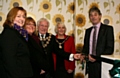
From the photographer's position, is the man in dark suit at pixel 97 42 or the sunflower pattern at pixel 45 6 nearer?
the man in dark suit at pixel 97 42

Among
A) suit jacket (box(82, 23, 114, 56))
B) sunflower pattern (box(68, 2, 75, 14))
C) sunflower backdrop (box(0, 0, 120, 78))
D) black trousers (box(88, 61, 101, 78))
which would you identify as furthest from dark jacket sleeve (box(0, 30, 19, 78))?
sunflower pattern (box(68, 2, 75, 14))

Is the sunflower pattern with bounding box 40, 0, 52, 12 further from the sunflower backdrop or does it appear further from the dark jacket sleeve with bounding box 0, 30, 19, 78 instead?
the dark jacket sleeve with bounding box 0, 30, 19, 78

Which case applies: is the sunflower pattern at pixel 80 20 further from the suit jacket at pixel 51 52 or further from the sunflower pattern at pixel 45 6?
the suit jacket at pixel 51 52

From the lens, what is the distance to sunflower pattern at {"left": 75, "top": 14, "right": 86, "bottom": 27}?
9.20ft

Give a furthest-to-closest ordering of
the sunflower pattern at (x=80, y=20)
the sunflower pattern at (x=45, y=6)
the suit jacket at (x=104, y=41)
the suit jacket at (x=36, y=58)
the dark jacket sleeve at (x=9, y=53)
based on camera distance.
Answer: the sunflower pattern at (x=45, y=6), the sunflower pattern at (x=80, y=20), the suit jacket at (x=104, y=41), the suit jacket at (x=36, y=58), the dark jacket sleeve at (x=9, y=53)

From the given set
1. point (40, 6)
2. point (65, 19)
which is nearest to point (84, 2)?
point (65, 19)

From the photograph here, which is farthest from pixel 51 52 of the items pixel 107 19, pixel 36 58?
pixel 107 19

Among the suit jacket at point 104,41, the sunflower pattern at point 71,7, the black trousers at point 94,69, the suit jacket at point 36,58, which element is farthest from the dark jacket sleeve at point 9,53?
the sunflower pattern at point 71,7

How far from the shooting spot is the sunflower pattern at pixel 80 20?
2.80m

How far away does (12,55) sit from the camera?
1.25 m

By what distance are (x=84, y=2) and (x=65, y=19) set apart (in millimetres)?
414

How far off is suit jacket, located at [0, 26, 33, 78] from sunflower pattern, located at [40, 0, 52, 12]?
1.65 metres

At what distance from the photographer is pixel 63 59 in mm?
2268

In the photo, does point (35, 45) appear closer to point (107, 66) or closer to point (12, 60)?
point (12, 60)
